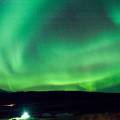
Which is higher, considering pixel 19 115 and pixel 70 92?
pixel 70 92

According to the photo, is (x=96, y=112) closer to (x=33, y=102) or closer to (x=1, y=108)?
(x=33, y=102)

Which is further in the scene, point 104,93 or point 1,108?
point 104,93

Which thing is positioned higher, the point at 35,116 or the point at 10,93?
the point at 10,93

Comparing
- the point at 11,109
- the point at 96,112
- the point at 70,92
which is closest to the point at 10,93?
the point at 11,109

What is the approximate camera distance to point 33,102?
4887mm

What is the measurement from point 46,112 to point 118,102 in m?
0.86

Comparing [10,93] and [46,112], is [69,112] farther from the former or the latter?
[10,93]

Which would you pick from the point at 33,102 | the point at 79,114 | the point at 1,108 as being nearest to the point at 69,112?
the point at 79,114

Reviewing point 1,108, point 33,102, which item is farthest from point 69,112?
point 1,108

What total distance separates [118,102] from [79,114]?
486 millimetres

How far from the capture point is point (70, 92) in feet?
16.6

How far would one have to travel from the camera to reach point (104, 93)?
514 centimetres

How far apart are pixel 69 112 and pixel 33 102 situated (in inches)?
16.7

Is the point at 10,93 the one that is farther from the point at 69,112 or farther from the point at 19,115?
the point at 69,112
